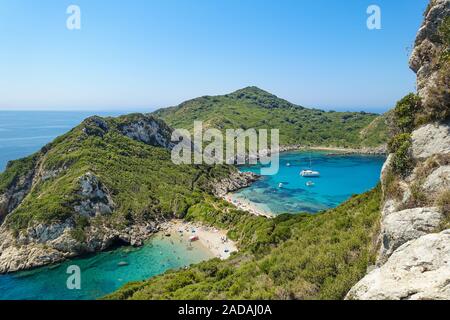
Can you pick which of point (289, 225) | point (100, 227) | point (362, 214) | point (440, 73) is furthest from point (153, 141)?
point (440, 73)

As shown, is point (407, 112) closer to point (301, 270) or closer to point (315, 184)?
point (301, 270)

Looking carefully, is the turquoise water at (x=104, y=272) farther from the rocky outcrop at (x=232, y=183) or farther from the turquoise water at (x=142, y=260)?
the rocky outcrop at (x=232, y=183)

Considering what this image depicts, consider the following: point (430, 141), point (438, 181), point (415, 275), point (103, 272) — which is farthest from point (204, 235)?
point (415, 275)

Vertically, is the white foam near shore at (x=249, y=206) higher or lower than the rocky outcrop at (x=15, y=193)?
lower

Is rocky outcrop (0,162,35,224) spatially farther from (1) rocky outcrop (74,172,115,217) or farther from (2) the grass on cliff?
(2) the grass on cliff

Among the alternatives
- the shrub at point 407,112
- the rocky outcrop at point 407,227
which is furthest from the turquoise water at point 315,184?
the rocky outcrop at point 407,227

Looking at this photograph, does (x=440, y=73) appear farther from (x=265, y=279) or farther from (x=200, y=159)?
(x=200, y=159)

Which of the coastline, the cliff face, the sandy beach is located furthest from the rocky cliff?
the cliff face
